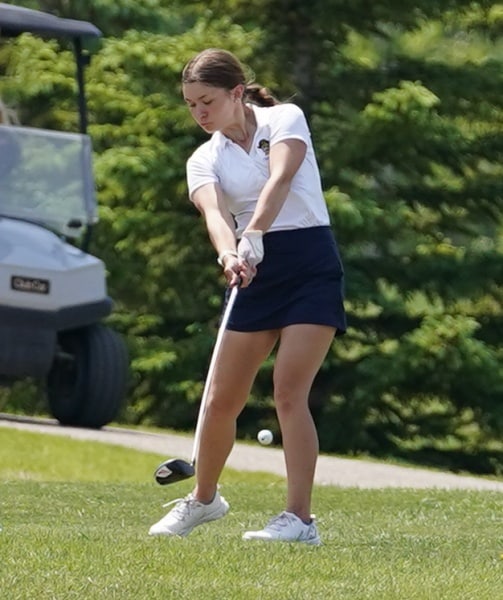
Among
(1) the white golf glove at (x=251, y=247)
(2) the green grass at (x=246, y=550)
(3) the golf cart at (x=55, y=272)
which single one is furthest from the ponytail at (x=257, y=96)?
(3) the golf cart at (x=55, y=272)

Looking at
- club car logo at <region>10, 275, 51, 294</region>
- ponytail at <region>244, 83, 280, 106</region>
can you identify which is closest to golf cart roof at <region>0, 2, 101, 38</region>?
club car logo at <region>10, 275, 51, 294</region>

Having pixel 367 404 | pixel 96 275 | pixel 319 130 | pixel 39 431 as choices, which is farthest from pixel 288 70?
pixel 39 431

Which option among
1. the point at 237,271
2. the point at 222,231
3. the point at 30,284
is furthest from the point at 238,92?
the point at 30,284

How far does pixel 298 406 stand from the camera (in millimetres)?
6898

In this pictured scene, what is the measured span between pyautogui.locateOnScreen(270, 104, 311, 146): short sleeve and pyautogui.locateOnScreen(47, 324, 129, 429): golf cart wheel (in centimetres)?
834

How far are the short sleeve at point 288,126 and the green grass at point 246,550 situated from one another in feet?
4.38

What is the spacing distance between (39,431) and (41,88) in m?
5.57

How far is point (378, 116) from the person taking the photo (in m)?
17.3

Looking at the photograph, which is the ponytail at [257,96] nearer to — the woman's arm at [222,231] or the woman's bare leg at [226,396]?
the woman's arm at [222,231]

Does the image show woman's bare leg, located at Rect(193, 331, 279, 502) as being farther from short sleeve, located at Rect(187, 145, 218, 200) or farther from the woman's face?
the woman's face

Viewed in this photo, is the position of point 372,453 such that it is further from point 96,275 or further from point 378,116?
point 96,275

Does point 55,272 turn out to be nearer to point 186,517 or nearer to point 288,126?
point 186,517

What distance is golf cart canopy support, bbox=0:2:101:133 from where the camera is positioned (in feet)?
51.3

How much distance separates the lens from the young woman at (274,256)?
6.79 meters
